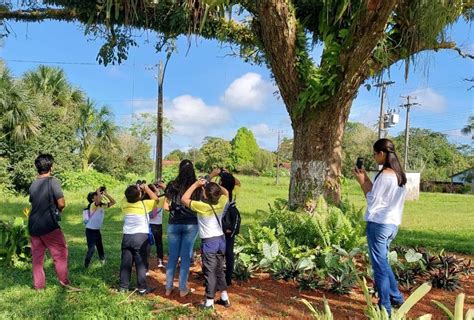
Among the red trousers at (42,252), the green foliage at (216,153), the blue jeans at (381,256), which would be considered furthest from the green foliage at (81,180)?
the green foliage at (216,153)

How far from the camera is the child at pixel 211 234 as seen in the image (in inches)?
174

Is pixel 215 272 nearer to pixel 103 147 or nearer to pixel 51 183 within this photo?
pixel 51 183

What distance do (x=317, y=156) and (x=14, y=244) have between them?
4284 mm

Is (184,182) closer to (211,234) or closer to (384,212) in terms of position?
(211,234)

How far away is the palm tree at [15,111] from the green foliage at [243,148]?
109 ft

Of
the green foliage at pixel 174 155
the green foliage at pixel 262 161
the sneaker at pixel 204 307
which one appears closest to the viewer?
the sneaker at pixel 204 307

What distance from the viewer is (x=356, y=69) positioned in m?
5.34

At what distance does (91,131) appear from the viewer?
27.5 metres

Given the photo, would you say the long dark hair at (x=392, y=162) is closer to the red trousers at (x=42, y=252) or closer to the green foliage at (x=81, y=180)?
the red trousers at (x=42, y=252)

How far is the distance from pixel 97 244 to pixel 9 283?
Result: 1.38m

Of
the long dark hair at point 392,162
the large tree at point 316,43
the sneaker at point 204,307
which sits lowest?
the sneaker at point 204,307

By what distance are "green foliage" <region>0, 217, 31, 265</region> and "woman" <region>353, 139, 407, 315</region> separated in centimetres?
465

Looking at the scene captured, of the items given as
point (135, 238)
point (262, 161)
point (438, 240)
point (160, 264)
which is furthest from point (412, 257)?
point (262, 161)

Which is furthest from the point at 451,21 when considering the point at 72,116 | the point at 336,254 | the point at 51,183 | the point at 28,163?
the point at 72,116
